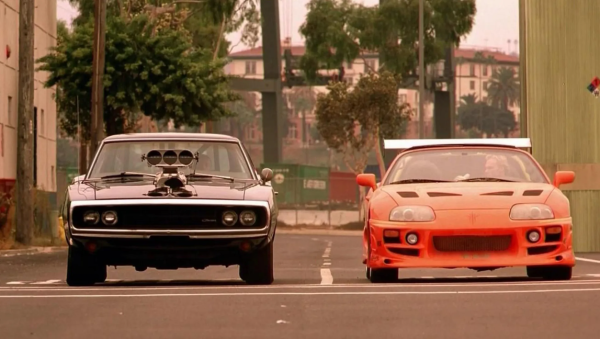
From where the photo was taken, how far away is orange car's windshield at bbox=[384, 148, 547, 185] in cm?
1518

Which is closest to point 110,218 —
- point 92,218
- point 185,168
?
point 92,218

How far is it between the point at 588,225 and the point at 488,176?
56.4 feet

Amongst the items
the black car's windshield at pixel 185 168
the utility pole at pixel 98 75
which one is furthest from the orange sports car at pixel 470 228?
the utility pole at pixel 98 75

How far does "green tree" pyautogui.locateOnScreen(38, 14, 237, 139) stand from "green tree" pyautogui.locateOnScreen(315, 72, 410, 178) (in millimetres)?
A: 26010

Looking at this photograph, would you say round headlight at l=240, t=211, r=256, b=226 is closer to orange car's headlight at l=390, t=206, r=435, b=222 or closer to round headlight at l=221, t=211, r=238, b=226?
round headlight at l=221, t=211, r=238, b=226

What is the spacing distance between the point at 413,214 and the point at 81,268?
312 cm

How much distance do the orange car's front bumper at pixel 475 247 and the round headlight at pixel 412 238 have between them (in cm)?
3

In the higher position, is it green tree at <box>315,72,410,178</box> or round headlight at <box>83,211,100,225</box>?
green tree at <box>315,72,410,178</box>

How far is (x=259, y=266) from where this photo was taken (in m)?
14.6

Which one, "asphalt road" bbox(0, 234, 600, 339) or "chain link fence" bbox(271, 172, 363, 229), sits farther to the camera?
"chain link fence" bbox(271, 172, 363, 229)

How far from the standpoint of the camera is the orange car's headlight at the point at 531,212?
46.0 ft

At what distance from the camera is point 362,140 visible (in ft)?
234

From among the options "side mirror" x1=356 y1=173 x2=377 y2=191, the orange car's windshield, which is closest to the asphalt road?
the orange car's windshield

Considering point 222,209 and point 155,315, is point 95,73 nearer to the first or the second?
point 222,209
